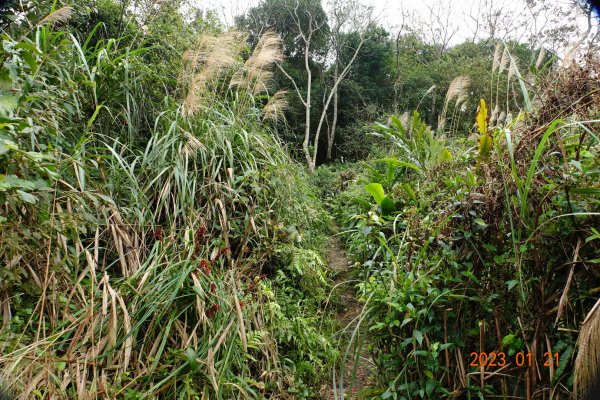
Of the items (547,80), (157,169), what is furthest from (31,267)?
(547,80)

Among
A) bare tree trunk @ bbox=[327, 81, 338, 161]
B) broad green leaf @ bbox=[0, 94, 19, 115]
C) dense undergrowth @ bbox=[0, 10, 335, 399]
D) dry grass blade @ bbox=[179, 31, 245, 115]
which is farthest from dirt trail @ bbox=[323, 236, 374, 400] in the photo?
bare tree trunk @ bbox=[327, 81, 338, 161]

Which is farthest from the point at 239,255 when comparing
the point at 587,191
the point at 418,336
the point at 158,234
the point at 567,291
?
the point at 587,191

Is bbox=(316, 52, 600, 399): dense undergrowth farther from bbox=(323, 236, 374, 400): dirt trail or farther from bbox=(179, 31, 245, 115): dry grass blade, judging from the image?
bbox=(179, 31, 245, 115): dry grass blade

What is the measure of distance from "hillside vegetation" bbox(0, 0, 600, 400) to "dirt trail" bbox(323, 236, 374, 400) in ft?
0.08

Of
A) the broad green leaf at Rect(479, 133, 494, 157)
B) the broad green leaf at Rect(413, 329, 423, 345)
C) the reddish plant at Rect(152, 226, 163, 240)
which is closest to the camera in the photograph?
the broad green leaf at Rect(413, 329, 423, 345)

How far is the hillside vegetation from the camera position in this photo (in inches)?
56.0

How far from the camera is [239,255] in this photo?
2.57 metres

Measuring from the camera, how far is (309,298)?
9.75 feet

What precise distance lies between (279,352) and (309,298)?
70 centimetres

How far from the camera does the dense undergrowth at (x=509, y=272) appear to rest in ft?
4.41

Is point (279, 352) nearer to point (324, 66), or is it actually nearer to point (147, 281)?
point (147, 281)

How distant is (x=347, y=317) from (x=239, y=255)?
3.99 ft

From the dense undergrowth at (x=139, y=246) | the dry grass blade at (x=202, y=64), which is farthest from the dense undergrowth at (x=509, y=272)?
the dry grass blade at (x=202, y=64)
